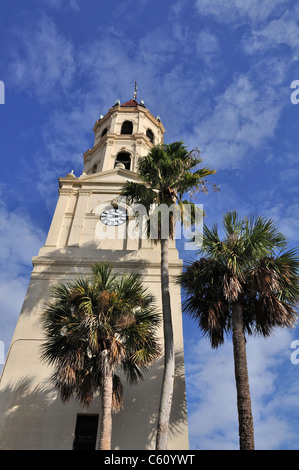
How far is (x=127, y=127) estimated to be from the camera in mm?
32375

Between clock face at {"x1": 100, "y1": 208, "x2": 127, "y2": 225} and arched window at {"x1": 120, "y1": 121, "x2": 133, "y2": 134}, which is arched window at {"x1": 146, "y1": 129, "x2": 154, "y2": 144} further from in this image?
clock face at {"x1": 100, "y1": 208, "x2": 127, "y2": 225}

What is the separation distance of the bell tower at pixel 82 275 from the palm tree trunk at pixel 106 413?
3021 millimetres

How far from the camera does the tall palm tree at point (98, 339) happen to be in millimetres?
12516

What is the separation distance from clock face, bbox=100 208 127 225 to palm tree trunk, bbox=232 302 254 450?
10983 millimetres

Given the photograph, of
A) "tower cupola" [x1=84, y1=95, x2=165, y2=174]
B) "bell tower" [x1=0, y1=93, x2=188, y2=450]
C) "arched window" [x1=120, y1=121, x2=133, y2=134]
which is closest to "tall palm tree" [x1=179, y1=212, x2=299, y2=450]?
"bell tower" [x1=0, y1=93, x2=188, y2=450]

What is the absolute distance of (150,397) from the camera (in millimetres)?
15336

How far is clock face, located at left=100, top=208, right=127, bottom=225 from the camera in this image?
76.0 feet

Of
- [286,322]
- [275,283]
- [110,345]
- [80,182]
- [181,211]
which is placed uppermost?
[80,182]

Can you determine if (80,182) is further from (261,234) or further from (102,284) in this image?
(261,234)

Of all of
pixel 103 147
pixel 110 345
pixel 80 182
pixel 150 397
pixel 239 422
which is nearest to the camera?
pixel 239 422

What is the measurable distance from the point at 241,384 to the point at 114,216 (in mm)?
13707
